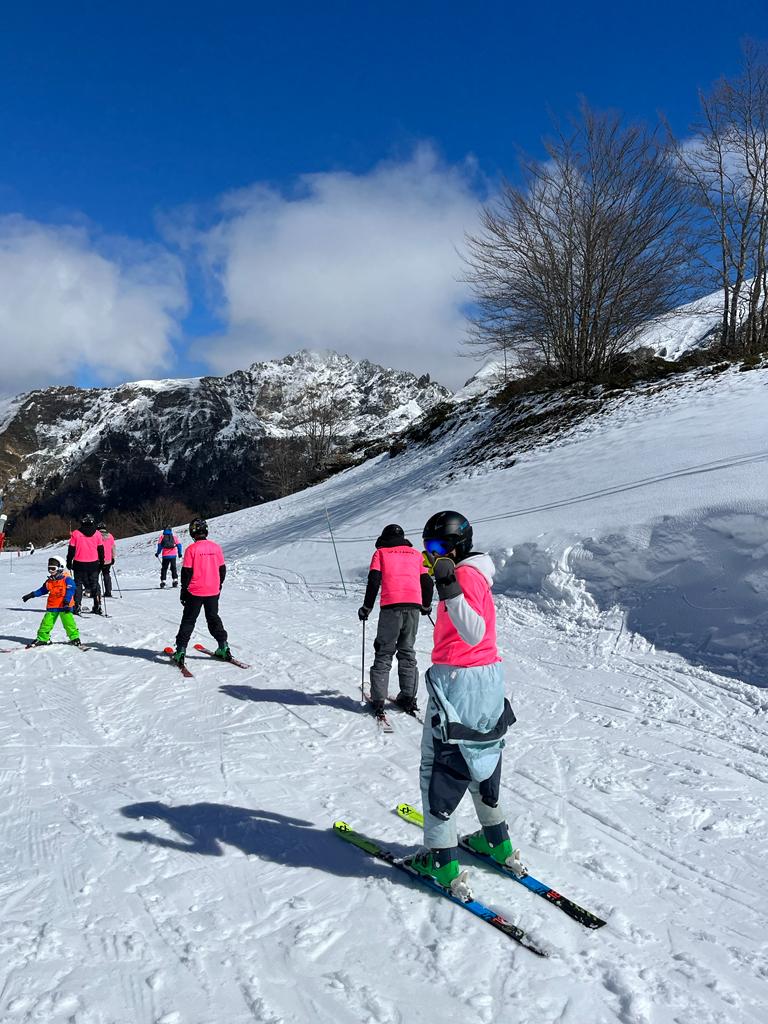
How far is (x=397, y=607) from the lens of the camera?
241 inches

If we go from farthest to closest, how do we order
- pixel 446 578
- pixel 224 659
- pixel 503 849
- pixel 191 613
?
pixel 224 659
pixel 191 613
pixel 503 849
pixel 446 578

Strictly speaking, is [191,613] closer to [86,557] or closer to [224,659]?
[224,659]

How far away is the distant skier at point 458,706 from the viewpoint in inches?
125

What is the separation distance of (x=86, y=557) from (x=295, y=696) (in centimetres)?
660

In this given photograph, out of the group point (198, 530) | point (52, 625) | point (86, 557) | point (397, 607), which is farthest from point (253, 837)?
point (86, 557)

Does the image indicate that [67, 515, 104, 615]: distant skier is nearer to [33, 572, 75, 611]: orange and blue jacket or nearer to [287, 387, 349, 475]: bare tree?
[33, 572, 75, 611]: orange and blue jacket

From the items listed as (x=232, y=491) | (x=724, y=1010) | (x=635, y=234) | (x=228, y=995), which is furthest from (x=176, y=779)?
(x=232, y=491)


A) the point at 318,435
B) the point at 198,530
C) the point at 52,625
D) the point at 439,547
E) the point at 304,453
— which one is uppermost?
the point at 318,435

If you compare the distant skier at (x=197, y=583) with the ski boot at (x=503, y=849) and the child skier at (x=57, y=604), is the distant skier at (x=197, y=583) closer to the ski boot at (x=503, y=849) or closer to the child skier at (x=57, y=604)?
the child skier at (x=57, y=604)

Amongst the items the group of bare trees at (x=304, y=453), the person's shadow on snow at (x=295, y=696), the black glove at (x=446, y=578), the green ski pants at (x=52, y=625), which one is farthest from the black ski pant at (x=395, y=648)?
the group of bare trees at (x=304, y=453)

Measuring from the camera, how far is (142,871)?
3.53 meters

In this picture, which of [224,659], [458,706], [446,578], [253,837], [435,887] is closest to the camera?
[446,578]

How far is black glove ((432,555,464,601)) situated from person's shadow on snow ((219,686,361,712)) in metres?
3.59

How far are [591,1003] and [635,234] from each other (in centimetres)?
2106
